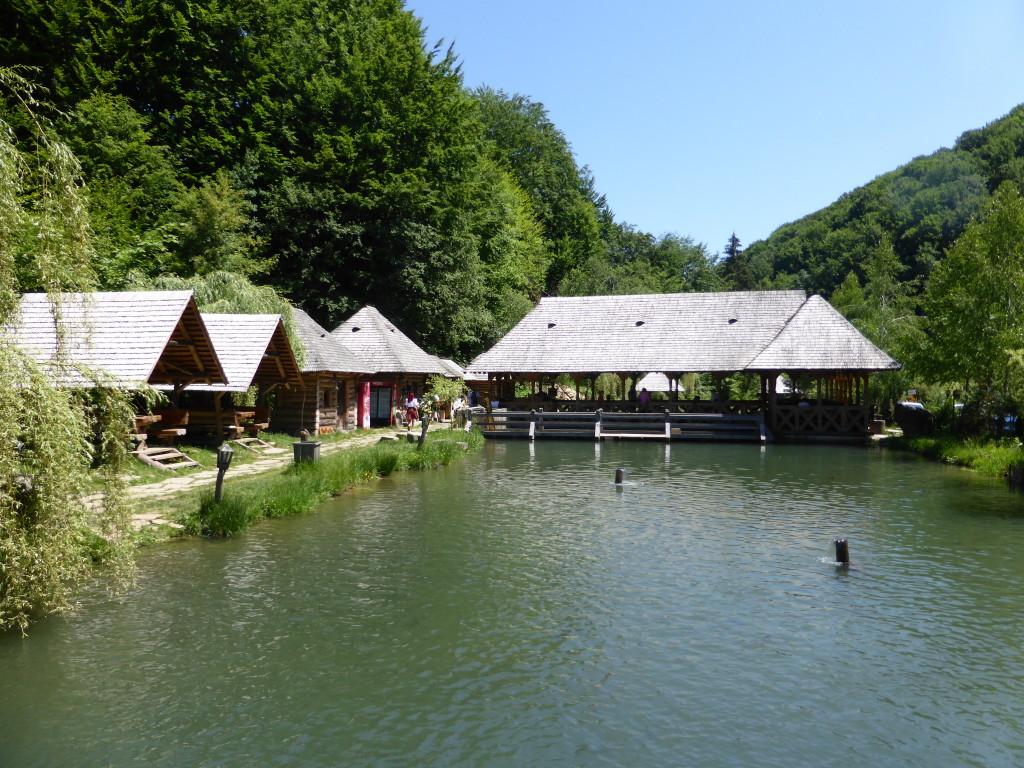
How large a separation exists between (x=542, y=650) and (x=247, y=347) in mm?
16754

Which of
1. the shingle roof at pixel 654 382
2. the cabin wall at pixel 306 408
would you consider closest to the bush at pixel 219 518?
the cabin wall at pixel 306 408

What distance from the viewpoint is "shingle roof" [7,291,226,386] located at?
1708 cm

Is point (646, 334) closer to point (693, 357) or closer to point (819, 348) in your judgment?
point (693, 357)

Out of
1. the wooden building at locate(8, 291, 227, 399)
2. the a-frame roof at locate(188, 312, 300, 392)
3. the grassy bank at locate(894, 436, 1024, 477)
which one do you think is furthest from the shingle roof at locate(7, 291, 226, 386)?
the grassy bank at locate(894, 436, 1024, 477)

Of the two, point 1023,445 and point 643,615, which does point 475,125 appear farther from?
point 643,615

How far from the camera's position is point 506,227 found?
5209 centimetres

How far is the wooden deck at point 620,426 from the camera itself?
108ft

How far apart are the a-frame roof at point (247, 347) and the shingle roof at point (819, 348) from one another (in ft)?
64.6

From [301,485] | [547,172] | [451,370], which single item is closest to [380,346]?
[451,370]

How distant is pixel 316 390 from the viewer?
94.4 ft

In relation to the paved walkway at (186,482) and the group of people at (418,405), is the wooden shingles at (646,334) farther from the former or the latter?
the paved walkway at (186,482)

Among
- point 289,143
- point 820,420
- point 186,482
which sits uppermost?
point 289,143

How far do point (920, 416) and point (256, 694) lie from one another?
29.7m

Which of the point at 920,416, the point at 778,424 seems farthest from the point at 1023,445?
the point at 778,424
